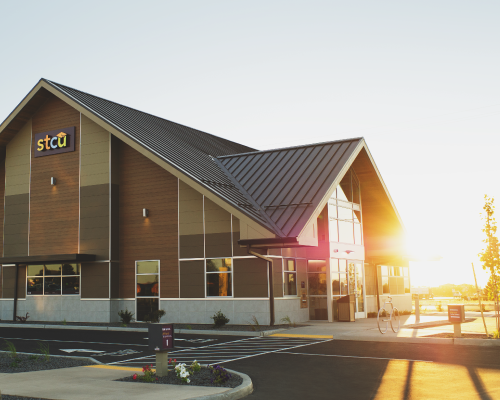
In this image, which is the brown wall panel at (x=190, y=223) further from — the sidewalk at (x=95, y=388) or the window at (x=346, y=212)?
the sidewalk at (x=95, y=388)

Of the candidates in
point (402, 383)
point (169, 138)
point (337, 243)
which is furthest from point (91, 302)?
point (402, 383)

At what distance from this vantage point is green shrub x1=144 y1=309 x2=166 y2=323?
23.7 meters

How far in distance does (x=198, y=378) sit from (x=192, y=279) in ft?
44.1

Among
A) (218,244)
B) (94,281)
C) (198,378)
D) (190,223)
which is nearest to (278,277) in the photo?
(218,244)

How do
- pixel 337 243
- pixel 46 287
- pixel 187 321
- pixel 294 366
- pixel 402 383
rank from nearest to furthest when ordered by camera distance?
1. pixel 402 383
2. pixel 294 366
3. pixel 187 321
4. pixel 337 243
5. pixel 46 287

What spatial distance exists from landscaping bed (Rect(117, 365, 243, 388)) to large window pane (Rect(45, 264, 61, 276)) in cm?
1760

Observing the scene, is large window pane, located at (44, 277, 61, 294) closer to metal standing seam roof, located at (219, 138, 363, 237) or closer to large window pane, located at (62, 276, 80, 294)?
large window pane, located at (62, 276, 80, 294)

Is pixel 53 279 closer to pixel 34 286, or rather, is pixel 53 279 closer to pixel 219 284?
pixel 34 286

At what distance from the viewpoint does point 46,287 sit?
2686cm

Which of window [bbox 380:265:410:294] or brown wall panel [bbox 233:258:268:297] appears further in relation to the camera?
window [bbox 380:265:410:294]

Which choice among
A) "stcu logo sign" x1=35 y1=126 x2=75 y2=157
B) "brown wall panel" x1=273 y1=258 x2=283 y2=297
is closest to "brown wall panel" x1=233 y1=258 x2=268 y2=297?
"brown wall panel" x1=273 y1=258 x2=283 y2=297

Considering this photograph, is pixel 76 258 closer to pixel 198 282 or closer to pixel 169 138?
pixel 198 282

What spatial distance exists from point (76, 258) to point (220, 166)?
8.34 meters

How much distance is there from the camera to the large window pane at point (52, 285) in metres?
26.5
